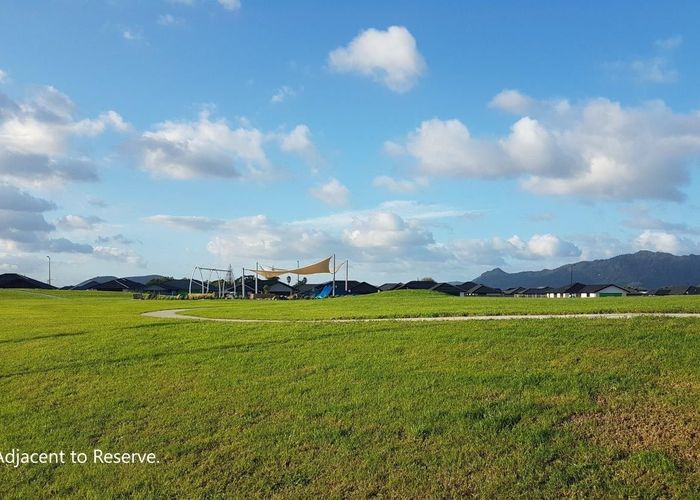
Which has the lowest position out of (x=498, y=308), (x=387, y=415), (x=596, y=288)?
(x=387, y=415)

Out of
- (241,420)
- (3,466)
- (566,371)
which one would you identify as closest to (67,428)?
(3,466)

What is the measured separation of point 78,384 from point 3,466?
3.96 meters

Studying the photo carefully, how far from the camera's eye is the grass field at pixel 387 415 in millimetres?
6238

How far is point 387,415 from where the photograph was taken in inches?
314

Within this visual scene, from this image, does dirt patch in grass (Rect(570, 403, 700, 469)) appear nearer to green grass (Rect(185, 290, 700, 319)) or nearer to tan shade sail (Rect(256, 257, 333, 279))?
green grass (Rect(185, 290, 700, 319))

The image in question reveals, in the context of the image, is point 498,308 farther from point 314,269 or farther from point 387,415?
point 314,269

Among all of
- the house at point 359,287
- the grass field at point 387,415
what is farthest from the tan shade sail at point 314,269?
the grass field at point 387,415

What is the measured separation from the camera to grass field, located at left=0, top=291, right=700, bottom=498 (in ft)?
20.5

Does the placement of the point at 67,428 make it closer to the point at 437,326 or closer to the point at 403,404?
the point at 403,404

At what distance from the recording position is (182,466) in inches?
279

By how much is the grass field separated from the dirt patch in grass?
0.03 m

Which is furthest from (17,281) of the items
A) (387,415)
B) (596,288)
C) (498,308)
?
(387,415)

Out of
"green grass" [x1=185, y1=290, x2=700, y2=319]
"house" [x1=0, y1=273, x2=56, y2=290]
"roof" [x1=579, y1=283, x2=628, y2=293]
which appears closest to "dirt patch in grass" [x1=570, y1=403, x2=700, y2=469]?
"green grass" [x1=185, y1=290, x2=700, y2=319]

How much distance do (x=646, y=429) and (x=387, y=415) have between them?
323cm
